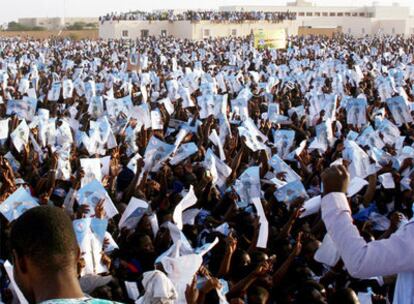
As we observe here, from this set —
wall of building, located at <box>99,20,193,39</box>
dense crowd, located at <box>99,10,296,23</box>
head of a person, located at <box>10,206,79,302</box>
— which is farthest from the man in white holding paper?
dense crowd, located at <box>99,10,296,23</box>

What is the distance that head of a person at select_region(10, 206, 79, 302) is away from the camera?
5.72ft

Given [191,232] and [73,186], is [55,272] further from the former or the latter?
[73,186]

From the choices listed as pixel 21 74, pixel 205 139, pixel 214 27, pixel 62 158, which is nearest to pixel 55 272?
pixel 62 158

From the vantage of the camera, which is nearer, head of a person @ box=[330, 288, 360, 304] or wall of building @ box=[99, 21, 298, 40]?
head of a person @ box=[330, 288, 360, 304]

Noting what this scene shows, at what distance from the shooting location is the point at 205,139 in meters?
7.73

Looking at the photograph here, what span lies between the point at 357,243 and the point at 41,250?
1.04m

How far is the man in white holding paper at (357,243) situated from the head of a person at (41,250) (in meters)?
0.90

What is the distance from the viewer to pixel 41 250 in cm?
174

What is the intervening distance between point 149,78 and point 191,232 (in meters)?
9.96

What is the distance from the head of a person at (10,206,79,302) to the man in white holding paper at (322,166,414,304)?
90 centimetres

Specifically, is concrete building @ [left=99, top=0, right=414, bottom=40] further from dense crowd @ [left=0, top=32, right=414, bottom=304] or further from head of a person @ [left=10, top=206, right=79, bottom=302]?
head of a person @ [left=10, top=206, right=79, bottom=302]

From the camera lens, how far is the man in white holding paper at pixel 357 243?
2.13 m

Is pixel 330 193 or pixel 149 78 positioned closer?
pixel 330 193

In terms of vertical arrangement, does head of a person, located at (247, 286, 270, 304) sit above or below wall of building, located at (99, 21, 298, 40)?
above
